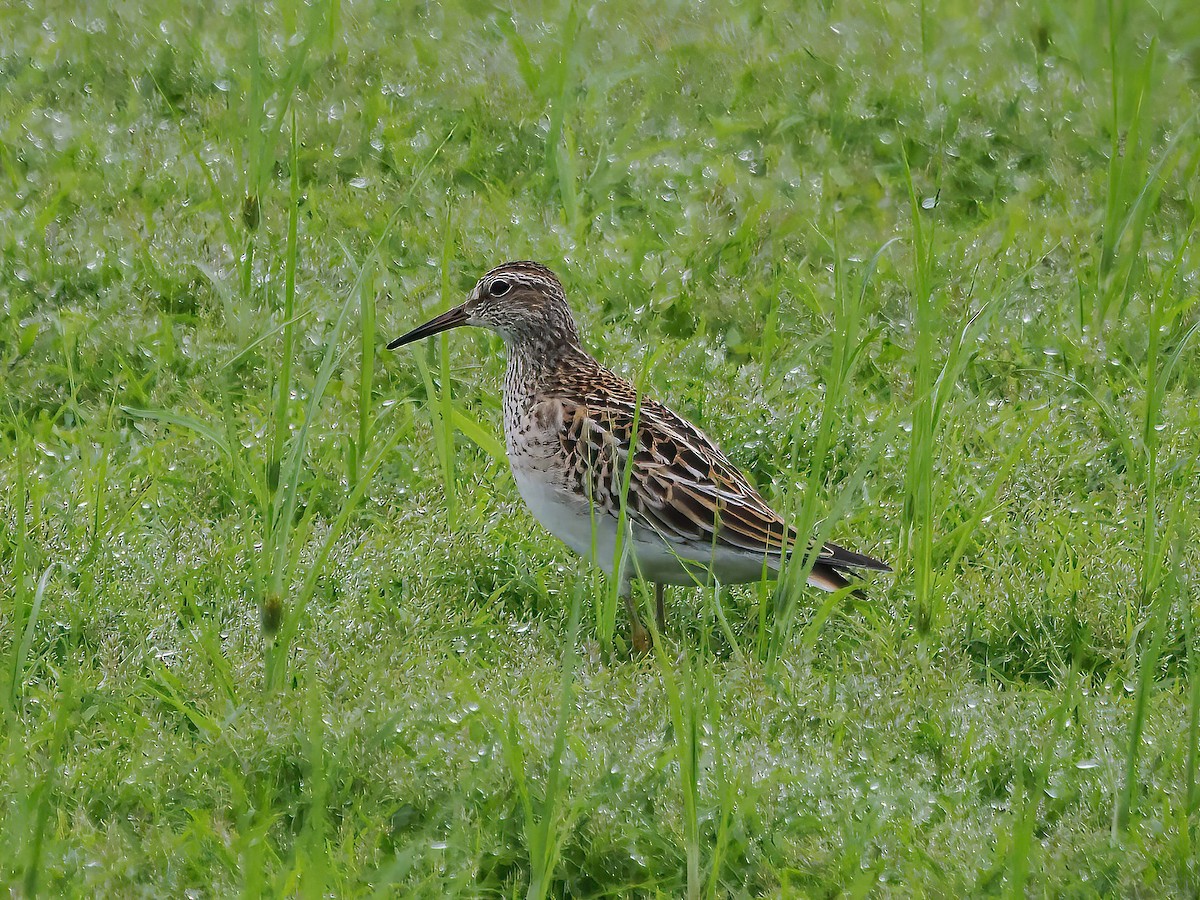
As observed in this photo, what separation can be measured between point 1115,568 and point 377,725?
2.59 meters

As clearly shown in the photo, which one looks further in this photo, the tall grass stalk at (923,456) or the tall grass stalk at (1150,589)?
the tall grass stalk at (923,456)

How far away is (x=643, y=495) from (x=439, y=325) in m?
1.29

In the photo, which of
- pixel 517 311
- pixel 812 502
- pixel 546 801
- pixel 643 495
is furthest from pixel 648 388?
pixel 546 801

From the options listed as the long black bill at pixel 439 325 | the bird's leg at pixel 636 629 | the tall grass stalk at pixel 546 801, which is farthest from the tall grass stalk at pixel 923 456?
the long black bill at pixel 439 325

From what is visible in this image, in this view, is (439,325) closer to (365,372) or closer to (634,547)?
(365,372)

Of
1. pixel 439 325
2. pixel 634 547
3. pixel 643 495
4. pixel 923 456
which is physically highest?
pixel 439 325

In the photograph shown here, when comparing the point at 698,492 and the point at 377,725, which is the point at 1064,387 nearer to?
the point at 698,492

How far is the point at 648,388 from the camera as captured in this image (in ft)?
21.9

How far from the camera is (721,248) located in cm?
791

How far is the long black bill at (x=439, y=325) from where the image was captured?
240 inches

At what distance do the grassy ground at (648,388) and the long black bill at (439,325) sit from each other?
0.61 feet

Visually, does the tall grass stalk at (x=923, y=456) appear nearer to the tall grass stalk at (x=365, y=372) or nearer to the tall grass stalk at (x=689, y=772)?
the tall grass stalk at (x=689, y=772)

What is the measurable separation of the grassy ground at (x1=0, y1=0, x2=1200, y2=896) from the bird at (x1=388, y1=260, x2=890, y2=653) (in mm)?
239

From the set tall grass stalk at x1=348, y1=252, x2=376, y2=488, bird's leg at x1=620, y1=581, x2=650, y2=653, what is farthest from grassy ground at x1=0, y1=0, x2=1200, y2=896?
bird's leg at x1=620, y1=581, x2=650, y2=653
